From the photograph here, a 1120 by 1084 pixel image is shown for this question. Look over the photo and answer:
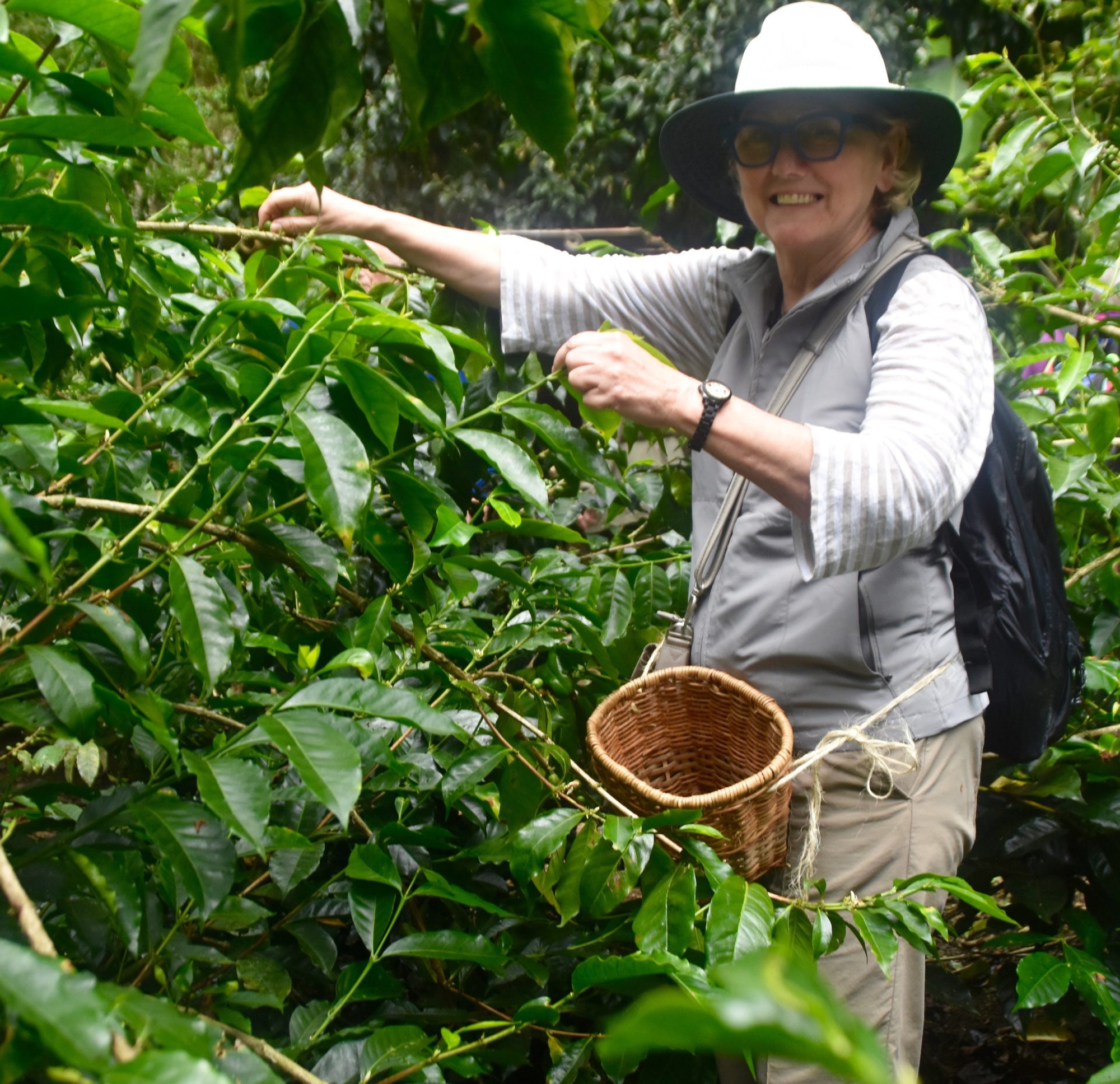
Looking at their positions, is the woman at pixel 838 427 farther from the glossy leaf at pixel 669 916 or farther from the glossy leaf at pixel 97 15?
the glossy leaf at pixel 97 15

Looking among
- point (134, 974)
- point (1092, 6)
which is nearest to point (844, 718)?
point (134, 974)

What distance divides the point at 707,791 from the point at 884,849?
308mm

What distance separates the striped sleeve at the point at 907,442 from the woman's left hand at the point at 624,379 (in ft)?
0.67

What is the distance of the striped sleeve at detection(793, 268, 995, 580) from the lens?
139cm

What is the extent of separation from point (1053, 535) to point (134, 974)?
4.91 ft

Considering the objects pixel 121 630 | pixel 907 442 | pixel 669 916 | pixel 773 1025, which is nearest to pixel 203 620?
pixel 121 630

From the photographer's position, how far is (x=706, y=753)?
1.72 m

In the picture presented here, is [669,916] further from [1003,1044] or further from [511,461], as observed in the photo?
[1003,1044]

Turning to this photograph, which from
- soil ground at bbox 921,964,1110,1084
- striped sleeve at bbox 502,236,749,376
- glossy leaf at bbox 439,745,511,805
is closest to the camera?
glossy leaf at bbox 439,745,511,805

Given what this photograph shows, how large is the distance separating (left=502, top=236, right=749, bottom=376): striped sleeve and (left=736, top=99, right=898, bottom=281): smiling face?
0.20 meters

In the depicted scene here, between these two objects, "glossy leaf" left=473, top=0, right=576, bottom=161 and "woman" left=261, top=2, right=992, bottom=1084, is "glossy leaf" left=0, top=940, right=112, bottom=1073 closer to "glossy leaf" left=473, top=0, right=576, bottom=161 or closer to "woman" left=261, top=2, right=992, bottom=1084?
"glossy leaf" left=473, top=0, right=576, bottom=161

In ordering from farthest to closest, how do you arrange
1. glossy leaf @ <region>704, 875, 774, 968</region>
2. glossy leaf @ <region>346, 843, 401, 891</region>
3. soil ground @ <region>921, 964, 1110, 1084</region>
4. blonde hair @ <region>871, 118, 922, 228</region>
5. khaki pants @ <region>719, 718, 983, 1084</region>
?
1. soil ground @ <region>921, 964, 1110, 1084</region>
2. blonde hair @ <region>871, 118, 922, 228</region>
3. khaki pants @ <region>719, 718, 983, 1084</region>
4. glossy leaf @ <region>346, 843, 401, 891</region>
5. glossy leaf @ <region>704, 875, 774, 968</region>

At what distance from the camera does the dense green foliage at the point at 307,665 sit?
60 cm

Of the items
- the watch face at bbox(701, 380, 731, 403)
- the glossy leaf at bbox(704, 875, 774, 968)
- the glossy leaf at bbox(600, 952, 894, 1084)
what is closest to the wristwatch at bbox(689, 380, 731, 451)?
the watch face at bbox(701, 380, 731, 403)
